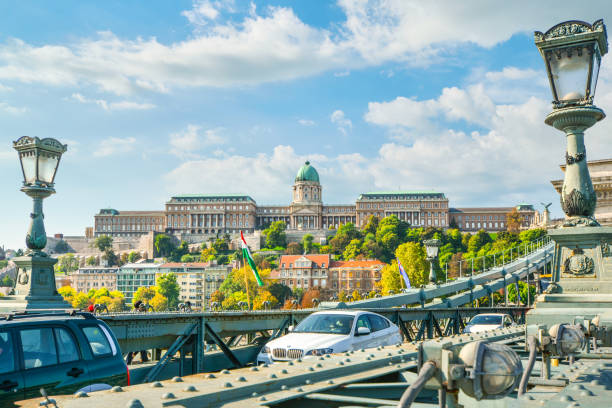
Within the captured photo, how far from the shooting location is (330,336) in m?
11.5

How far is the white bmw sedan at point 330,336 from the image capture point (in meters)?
10.8

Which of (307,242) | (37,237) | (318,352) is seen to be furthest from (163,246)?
(318,352)

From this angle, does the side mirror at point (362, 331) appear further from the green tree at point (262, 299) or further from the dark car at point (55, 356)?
the green tree at point (262, 299)

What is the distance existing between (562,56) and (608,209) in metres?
34.2

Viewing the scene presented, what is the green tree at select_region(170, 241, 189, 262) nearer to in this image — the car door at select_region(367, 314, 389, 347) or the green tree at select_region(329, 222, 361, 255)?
the green tree at select_region(329, 222, 361, 255)

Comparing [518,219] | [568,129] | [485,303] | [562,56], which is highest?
[518,219]

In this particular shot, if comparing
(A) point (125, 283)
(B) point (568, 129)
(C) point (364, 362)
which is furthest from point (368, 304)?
(A) point (125, 283)

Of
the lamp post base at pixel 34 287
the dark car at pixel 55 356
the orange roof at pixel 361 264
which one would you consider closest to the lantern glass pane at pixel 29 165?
the lamp post base at pixel 34 287

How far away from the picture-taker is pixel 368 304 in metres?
21.3

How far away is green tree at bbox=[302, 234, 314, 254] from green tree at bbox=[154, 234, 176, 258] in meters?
42.0

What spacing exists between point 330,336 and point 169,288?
13236cm

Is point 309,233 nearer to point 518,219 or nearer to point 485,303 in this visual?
point 518,219

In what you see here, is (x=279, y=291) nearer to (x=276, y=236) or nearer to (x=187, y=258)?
(x=276, y=236)

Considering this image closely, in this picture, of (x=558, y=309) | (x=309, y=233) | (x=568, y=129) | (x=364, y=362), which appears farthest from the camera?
(x=309, y=233)
